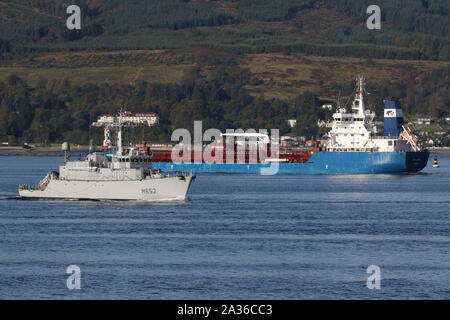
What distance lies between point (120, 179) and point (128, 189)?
1.10m

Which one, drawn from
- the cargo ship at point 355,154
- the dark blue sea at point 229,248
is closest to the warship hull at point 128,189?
the dark blue sea at point 229,248

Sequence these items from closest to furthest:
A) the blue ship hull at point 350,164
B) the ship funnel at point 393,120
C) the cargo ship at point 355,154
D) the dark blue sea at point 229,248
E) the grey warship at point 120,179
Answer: the dark blue sea at point 229,248 < the grey warship at point 120,179 < the blue ship hull at point 350,164 < the cargo ship at point 355,154 < the ship funnel at point 393,120

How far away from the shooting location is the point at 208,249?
5900cm

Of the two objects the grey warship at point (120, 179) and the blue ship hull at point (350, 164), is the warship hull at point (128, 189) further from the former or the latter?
the blue ship hull at point (350, 164)

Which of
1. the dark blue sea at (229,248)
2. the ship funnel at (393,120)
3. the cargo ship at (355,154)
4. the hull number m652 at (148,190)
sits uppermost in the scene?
the ship funnel at (393,120)

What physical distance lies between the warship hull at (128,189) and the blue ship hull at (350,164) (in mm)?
57888

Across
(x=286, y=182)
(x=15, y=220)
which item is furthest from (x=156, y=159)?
(x=15, y=220)

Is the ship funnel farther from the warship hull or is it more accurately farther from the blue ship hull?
the warship hull

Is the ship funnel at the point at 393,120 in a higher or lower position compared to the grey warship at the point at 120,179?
higher

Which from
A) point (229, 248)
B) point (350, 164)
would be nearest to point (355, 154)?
point (350, 164)

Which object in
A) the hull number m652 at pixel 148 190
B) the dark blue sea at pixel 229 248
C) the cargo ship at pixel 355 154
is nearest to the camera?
the dark blue sea at pixel 229 248

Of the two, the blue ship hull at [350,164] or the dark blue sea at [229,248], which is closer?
the dark blue sea at [229,248]

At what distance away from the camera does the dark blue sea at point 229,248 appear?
4712cm
